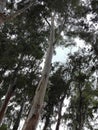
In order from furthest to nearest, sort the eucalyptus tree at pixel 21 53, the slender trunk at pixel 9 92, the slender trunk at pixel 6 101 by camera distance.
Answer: the eucalyptus tree at pixel 21 53 → the slender trunk at pixel 9 92 → the slender trunk at pixel 6 101

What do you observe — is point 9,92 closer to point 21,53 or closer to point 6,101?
point 6,101

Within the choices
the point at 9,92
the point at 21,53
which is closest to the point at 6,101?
the point at 9,92

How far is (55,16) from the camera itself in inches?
518

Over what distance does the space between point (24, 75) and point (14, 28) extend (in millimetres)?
3219

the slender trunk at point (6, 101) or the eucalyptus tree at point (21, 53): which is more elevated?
the eucalyptus tree at point (21, 53)

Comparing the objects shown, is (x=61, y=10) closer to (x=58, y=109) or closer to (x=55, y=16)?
(x=55, y=16)

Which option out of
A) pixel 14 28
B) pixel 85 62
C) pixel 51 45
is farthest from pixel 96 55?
pixel 14 28

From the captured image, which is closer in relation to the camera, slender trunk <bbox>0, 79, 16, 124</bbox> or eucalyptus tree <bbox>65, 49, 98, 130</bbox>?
slender trunk <bbox>0, 79, 16, 124</bbox>

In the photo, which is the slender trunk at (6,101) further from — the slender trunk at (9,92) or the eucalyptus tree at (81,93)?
the eucalyptus tree at (81,93)

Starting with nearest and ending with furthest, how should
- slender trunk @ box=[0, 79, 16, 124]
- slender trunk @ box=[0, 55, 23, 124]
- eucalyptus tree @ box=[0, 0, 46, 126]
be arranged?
slender trunk @ box=[0, 79, 16, 124], slender trunk @ box=[0, 55, 23, 124], eucalyptus tree @ box=[0, 0, 46, 126]

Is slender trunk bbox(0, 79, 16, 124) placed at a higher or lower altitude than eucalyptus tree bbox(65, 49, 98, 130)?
lower

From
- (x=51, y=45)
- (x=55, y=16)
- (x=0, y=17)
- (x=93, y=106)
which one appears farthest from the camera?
(x=93, y=106)

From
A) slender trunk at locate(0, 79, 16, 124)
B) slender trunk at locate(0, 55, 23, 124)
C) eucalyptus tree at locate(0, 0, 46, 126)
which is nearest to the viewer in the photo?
slender trunk at locate(0, 79, 16, 124)

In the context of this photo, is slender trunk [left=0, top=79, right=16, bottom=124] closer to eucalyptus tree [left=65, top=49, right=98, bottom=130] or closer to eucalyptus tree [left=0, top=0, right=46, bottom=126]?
eucalyptus tree [left=0, top=0, right=46, bottom=126]
